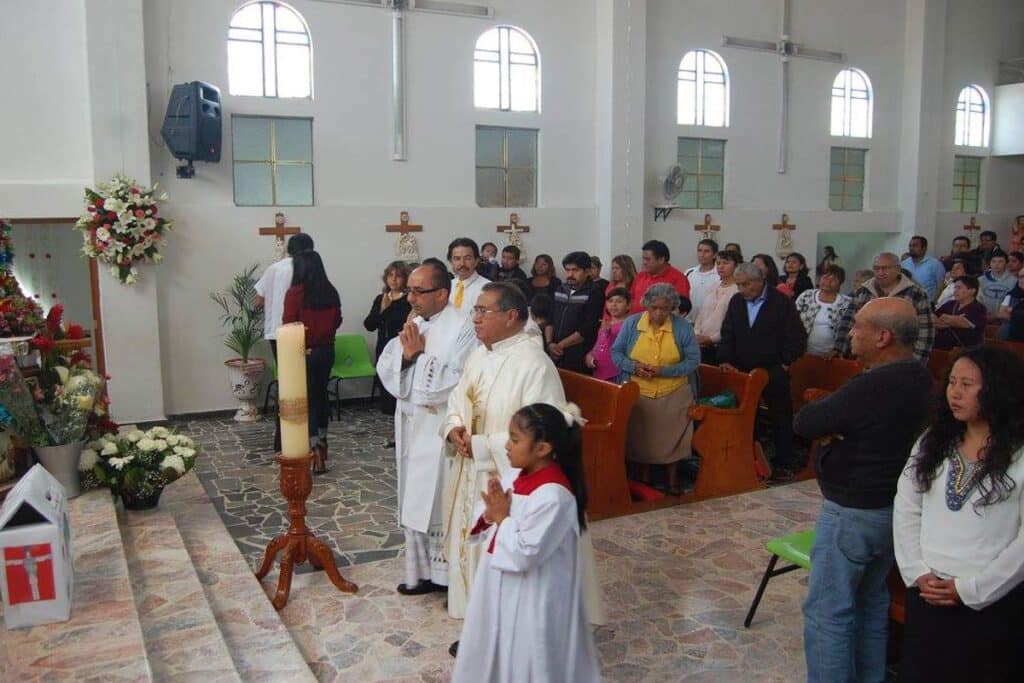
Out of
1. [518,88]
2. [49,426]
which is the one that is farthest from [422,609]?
[518,88]

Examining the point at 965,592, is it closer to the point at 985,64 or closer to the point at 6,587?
the point at 6,587

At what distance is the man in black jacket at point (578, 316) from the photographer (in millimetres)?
7238

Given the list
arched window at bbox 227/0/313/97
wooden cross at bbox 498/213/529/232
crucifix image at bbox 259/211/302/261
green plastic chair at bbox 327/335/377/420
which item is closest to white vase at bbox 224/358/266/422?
green plastic chair at bbox 327/335/377/420

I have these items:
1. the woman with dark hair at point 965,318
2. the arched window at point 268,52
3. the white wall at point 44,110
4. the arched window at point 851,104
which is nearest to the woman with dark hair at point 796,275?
the woman with dark hair at point 965,318

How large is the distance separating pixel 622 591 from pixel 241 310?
225 inches

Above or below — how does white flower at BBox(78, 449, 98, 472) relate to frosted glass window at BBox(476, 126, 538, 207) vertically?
below

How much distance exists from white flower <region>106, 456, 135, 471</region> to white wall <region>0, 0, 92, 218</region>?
13.8 feet

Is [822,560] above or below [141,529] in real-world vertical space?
above

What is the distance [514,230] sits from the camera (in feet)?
33.4

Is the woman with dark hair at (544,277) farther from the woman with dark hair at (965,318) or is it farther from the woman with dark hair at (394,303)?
the woman with dark hair at (965,318)

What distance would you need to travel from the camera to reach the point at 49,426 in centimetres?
470

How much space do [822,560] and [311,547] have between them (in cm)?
252

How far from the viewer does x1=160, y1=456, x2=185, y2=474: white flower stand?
4.90m

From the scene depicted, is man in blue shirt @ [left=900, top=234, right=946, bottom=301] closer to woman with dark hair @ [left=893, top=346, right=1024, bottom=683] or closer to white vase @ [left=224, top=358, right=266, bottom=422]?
white vase @ [left=224, top=358, right=266, bottom=422]
